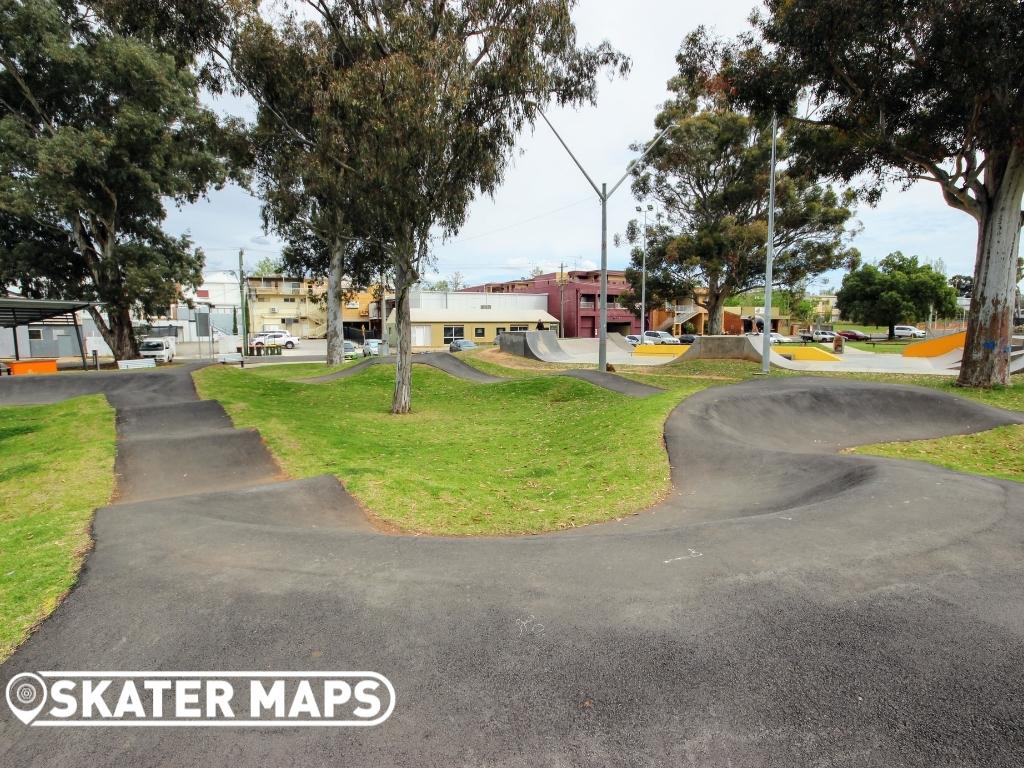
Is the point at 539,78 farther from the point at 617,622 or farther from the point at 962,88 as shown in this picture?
the point at 617,622

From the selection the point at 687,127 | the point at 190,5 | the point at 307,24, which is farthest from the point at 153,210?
the point at 687,127

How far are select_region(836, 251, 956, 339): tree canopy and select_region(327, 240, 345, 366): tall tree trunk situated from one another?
47.8 metres

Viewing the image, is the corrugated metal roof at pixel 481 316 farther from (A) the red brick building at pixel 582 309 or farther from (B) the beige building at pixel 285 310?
(B) the beige building at pixel 285 310

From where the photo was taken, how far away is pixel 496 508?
273 inches

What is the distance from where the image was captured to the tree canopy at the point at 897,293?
166 feet

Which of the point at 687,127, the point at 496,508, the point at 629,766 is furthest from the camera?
the point at 687,127

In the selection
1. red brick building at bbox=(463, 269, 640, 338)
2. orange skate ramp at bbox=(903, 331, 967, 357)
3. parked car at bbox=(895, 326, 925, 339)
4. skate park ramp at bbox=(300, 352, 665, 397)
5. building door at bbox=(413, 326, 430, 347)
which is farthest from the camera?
red brick building at bbox=(463, 269, 640, 338)

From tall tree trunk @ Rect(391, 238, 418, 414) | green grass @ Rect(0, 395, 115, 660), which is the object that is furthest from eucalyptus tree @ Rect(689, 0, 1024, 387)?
green grass @ Rect(0, 395, 115, 660)

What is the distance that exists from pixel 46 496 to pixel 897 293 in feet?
206

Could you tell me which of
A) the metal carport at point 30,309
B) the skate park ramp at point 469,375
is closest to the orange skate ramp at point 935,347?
the skate park ramp at point 469,375

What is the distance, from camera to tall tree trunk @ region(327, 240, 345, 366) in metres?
26.5

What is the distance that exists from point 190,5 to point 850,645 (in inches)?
688

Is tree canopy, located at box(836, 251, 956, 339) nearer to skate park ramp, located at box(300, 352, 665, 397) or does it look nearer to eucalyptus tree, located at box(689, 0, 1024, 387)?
eucalyptus tree, located at box(689, 0, 1024, 387)

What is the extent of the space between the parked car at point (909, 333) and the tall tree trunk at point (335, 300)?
58.3 meters
